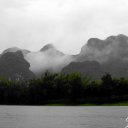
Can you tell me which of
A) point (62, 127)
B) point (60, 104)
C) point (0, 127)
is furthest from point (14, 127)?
point (60, 104)

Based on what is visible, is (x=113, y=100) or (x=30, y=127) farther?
(x=113, y=100)

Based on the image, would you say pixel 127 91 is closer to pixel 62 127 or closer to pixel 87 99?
pixel 87 99

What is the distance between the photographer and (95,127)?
63.9m

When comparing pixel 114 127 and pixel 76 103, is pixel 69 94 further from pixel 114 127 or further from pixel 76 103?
pixel 114 127

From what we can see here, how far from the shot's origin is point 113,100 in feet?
630

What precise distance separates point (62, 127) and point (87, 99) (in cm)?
13375

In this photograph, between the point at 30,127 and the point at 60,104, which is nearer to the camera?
the point at 30,127

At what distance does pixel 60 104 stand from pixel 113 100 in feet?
82.0

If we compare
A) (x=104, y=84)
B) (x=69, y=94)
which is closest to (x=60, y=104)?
(x=69, y=94)

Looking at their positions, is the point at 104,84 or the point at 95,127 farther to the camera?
the point at 104,84

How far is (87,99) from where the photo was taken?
196m

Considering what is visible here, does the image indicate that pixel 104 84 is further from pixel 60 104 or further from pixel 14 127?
pixel 14 127

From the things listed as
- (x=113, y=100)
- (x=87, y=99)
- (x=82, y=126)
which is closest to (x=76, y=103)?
(x=87, y=99)

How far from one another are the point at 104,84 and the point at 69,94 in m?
17.7
